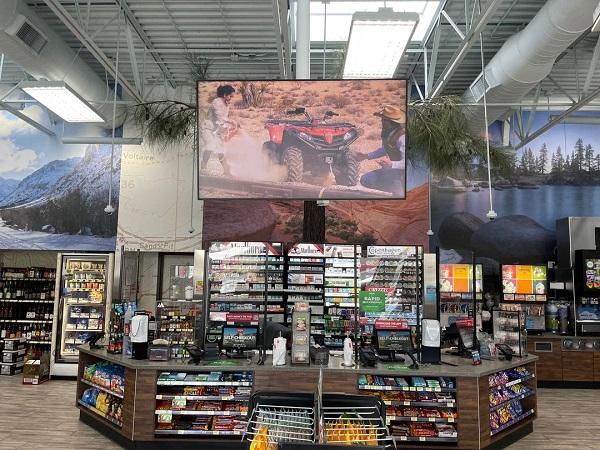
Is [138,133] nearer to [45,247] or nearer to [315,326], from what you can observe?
[45,247]

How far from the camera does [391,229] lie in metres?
9.91

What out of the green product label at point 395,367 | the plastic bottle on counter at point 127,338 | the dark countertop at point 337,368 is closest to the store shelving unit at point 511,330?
the dark countertop at point 337,368

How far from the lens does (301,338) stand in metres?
5.28

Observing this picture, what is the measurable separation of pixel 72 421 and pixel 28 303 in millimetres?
4695

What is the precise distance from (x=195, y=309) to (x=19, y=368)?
5447mm

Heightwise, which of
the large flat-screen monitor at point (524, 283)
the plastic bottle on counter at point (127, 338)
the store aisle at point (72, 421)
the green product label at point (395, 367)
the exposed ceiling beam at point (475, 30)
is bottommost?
the store aisle at point (72, 421)

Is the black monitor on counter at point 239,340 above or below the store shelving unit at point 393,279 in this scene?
below

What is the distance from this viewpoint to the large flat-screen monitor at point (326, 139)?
5.60 meters

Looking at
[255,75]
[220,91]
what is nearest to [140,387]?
[220,91]

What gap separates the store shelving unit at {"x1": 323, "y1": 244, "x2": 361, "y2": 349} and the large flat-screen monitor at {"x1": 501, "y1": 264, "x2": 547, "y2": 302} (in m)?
3.09

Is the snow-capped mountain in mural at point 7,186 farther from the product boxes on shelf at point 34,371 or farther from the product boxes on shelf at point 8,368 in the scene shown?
the product boxes on shelf at point 34,371

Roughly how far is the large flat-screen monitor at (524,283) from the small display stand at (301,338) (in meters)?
5.52

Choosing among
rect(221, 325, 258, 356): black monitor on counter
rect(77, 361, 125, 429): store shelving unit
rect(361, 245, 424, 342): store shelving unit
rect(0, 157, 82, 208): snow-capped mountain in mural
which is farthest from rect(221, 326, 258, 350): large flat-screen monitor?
rect(0, 157, 82, 208): snow-capped mountain in mural

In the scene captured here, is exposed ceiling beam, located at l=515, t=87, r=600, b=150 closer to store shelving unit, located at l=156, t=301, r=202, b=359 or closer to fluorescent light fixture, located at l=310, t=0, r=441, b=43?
fluorescent light fixture, located at l=310, t=0, r=441, b=43
